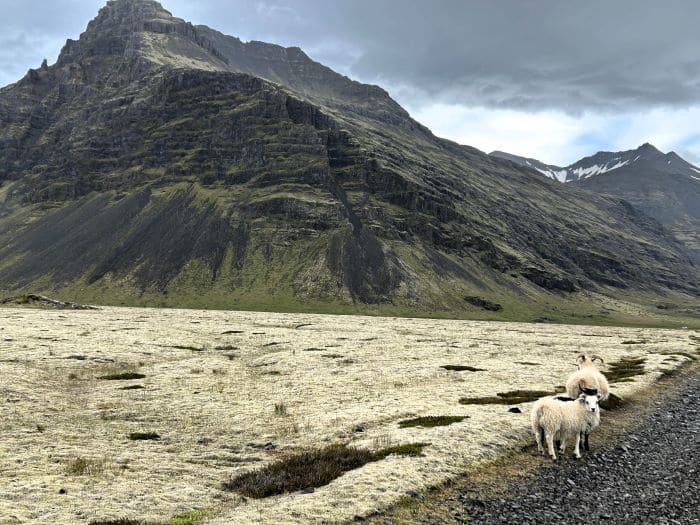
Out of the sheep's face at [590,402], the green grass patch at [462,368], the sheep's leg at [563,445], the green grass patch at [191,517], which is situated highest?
the sheep's face at [590,402]

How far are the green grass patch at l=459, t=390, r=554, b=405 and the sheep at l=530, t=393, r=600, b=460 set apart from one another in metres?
10.3

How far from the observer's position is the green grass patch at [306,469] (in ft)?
62.5

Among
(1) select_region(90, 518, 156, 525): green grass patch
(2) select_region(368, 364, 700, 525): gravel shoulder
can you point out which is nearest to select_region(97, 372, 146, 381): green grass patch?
(1) select_region(90, 518, 156, 525): green grass patch

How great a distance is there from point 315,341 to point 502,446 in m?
59.8

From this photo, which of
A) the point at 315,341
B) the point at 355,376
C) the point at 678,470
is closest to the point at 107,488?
the point at 678,470

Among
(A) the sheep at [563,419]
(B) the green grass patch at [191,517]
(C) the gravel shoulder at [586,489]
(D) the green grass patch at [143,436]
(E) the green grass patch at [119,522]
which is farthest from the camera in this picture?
(D) the green grass patch at [143,436]

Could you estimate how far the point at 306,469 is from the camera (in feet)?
68.6

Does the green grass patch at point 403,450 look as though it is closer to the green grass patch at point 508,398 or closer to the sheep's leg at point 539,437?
the sheep's leg at point 539,437

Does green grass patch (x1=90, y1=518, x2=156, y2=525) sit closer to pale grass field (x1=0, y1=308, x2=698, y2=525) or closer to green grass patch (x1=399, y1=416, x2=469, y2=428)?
pale grass field (x1=0, y1=308, x2=698, y2=525)

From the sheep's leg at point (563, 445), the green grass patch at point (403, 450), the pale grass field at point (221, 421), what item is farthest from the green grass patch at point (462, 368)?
the green grass patch at point (403, 450)

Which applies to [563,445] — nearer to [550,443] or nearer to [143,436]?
[550,443]

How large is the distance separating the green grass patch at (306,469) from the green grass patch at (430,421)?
457cm

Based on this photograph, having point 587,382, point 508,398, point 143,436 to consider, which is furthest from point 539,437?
point 143,436

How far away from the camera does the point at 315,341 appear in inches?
3260
